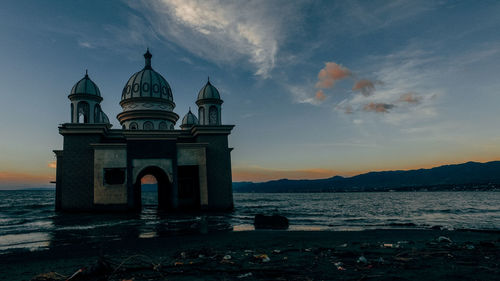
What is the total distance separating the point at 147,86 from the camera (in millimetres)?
34312

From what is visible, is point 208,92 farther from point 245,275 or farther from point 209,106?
point 245,275

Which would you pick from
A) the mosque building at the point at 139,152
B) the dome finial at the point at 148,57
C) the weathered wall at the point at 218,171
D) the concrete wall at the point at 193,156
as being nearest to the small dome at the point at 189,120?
the mosque building at the point at 139,152

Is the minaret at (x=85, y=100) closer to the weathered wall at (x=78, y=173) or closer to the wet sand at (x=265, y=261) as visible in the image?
the weathered wall at (x=78, y=173)

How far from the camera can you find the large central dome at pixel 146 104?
33.7 metres

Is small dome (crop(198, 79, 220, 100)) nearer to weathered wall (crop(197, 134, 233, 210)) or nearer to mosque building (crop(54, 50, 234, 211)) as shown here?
mosque building (crop(54, 50, 234, 211))

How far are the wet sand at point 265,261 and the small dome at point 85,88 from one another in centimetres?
2299

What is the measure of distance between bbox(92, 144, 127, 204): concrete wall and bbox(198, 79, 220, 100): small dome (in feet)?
33.6

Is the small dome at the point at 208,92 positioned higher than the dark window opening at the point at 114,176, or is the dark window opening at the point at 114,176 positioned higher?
the small dome at the point at 208,92

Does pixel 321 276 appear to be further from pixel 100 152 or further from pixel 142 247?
pixel 100 152

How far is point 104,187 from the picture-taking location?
88.7ft

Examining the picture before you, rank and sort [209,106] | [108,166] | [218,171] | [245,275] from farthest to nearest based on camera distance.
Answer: [209,106] < [218,171] < [108,166] < [245,275]

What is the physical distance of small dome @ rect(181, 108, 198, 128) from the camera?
47750 millimetres

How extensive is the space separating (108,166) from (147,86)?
1078 centimetres

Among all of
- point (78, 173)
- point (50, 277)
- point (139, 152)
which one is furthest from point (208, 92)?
point (50, 277)
